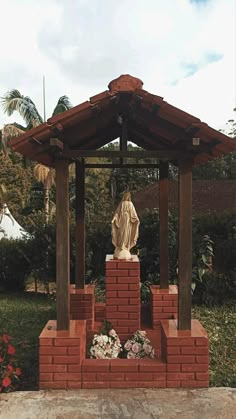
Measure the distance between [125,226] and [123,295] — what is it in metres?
0.83

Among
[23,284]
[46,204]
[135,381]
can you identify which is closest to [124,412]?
[135,381]

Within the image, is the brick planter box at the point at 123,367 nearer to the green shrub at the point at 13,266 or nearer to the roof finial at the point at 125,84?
the roof finial at the point at 125,84

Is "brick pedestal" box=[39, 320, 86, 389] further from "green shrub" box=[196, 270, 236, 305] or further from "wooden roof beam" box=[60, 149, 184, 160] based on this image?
"green shrub" box=[196, 270, 236, 305]

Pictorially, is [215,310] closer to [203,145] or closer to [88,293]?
[88,293]

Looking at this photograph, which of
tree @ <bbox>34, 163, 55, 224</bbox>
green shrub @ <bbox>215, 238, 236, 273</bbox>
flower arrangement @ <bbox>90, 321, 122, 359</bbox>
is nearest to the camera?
flower arrangement @ <bbox>90, 321, 122, 359</bbox>

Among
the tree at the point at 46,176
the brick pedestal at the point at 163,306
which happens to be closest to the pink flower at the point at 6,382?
the brick pedestal at the point at 163,306

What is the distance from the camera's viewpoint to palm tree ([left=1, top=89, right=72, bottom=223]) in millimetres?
16703

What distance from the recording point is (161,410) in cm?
314

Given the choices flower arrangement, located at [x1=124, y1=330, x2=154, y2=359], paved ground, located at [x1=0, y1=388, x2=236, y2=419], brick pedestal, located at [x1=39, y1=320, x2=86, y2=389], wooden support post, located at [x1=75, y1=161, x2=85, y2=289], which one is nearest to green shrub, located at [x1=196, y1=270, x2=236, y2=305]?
wooden support post, located at [x1=75, y1=161, x2=85, y2=289]

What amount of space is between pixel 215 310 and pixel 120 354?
323 cm

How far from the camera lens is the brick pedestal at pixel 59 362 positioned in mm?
3578

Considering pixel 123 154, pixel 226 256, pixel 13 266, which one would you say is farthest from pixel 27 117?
pixel 123 154

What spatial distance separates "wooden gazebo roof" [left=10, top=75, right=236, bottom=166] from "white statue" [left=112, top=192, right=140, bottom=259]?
1173 mm

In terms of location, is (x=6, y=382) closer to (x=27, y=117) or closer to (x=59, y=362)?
(x=59, y=362)
